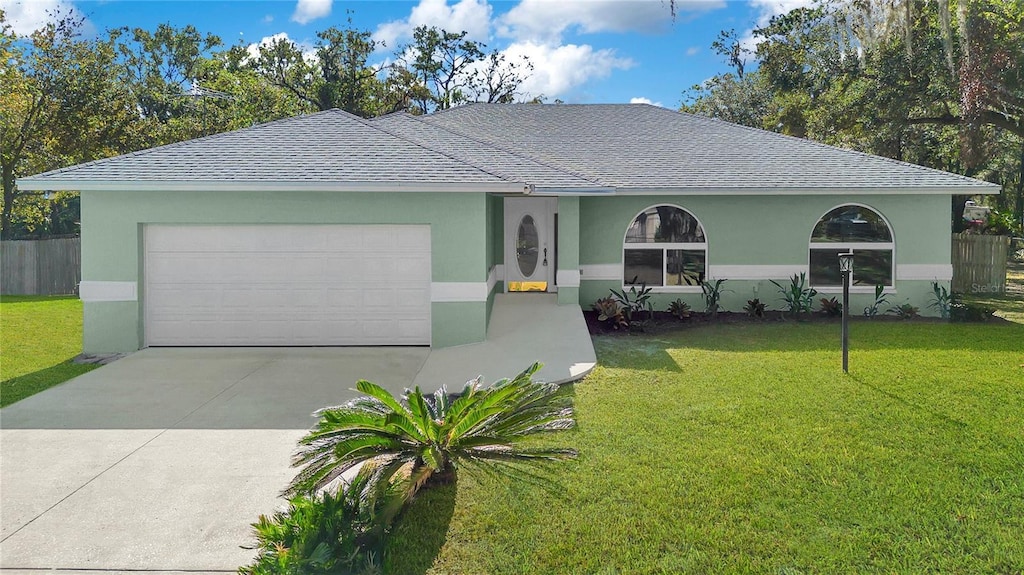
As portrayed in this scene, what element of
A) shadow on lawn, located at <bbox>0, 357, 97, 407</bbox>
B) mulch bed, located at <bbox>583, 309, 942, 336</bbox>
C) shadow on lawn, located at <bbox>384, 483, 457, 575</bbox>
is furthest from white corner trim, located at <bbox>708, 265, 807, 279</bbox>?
shadow on lawn, located at <bbox>0, 357, 97, 407</bbox>

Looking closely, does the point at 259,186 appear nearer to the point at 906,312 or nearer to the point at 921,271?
the point at 906,312

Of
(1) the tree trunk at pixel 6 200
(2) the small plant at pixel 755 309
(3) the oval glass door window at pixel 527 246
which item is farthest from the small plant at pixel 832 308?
(1) the tree trunk at pixel 6 200

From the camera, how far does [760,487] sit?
16.7 ft

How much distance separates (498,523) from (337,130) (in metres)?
9.18

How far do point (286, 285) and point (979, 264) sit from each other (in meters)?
16.6

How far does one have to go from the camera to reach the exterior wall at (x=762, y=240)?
44.3 ft

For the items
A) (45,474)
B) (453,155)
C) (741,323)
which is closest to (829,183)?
(741,323)

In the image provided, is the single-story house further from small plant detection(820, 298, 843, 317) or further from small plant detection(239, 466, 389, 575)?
small plant detection(239, 466, 389, 575)

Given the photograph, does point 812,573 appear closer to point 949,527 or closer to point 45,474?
point 949,527

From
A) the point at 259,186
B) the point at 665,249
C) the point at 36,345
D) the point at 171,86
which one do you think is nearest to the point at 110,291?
the point at 36,345

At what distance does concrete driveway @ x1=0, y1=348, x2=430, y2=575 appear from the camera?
4344 millimetres

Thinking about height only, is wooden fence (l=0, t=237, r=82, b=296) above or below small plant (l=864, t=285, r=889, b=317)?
above

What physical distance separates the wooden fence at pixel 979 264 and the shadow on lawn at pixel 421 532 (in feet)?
55.8

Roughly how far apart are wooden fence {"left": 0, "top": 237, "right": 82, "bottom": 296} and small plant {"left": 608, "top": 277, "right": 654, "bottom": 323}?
1532 centimetres
